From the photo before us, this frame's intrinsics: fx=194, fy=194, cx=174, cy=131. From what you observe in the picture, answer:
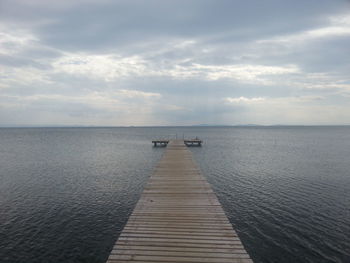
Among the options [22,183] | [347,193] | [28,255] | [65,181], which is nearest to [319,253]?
[347,193]

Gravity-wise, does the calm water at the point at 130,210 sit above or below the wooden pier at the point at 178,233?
below

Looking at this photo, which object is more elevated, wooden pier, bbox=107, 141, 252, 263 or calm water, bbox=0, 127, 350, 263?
wooden pier, bbox=107, 141, 252, 263

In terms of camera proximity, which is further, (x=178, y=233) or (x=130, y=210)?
(x=130, y=210)

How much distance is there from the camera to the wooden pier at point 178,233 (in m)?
7.78

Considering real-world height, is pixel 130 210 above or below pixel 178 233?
below

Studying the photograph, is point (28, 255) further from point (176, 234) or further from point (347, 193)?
point (347, 193)

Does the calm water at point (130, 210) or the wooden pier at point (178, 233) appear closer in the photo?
the wooden pier at point (178, 233)

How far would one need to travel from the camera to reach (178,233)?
9414 mm

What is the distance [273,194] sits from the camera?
22.2 metres

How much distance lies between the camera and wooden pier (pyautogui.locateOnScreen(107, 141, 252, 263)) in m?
7.78

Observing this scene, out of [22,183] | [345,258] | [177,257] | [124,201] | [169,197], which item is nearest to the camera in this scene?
[177,257]

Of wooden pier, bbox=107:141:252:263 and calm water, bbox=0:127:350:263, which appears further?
calm water, bbox=0:127:350:263

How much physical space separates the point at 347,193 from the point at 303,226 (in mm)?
11468

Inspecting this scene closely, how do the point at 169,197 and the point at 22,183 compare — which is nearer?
the point at 169,197
